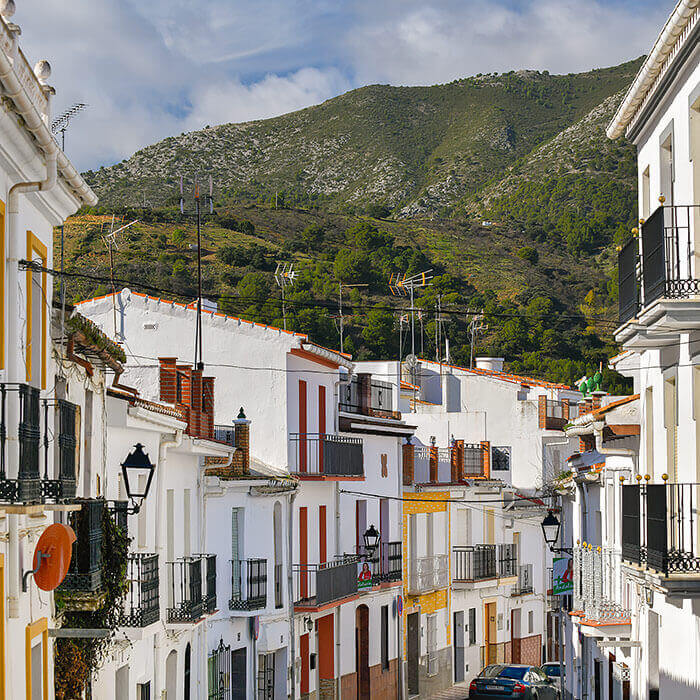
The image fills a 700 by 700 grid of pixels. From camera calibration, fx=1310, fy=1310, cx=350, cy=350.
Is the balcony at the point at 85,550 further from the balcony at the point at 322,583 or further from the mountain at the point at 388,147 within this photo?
the mountain at the point at 388,147

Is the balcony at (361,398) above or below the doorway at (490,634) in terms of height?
above

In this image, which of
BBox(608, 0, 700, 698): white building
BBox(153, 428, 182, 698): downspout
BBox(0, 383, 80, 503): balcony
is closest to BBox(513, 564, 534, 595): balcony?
BBox(153, 428, 182, 698): downspout

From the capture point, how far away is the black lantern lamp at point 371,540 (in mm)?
37375

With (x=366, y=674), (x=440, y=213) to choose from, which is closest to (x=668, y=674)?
(x=366, y=674)

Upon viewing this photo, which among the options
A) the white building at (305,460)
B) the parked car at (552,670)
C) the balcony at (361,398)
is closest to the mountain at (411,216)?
the white building at (305,460)

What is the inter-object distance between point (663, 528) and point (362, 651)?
26800 mm

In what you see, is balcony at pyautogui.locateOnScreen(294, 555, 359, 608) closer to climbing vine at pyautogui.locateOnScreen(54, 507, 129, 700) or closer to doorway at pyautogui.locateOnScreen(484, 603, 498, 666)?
doorway at pyautogui.locateOnScreen(484, 603, 498, 666)

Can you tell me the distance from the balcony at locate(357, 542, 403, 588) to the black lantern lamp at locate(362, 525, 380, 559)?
0.81m

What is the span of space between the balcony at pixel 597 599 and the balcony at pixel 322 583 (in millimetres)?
8677

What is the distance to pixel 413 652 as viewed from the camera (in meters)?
44.7

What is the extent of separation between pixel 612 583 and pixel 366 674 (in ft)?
55.4

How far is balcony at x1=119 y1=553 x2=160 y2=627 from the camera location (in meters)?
19.2

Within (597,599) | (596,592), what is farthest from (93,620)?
(596,592)

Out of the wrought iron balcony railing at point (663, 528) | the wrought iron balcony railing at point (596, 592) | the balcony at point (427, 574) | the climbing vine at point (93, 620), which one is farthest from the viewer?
the balcony at point (427, 574)
